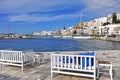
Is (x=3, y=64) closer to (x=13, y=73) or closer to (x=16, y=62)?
(x=16, y=62)

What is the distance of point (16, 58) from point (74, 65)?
3085 millimetres

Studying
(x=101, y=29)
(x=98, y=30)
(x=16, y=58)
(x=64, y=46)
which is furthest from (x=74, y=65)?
(x=98, y=30)

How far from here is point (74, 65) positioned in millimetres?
6535

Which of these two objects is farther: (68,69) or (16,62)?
(16,62)

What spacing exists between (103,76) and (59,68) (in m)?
1.70

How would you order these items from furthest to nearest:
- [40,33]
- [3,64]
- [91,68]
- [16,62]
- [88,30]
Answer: [40,33]
[88,30]
[3,64]
[16,62]
[91,68]

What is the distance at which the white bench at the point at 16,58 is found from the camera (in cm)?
817

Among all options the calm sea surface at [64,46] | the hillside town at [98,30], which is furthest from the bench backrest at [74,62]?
the hillside town at [98,30]

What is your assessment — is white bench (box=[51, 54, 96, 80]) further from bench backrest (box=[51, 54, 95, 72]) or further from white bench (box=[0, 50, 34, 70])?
white bench (box=[0, 50, 34, 70])

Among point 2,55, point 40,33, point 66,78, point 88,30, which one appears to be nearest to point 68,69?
point 66,78

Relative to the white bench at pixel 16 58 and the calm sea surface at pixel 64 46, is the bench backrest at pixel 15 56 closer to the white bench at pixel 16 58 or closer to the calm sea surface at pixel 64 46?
the white bench at pixel 16 58

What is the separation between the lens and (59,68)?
6801 mm

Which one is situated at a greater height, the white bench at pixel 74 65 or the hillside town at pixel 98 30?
the hillside town at pixel 98 30

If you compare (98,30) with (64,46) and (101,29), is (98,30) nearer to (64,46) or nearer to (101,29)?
(101,29)
